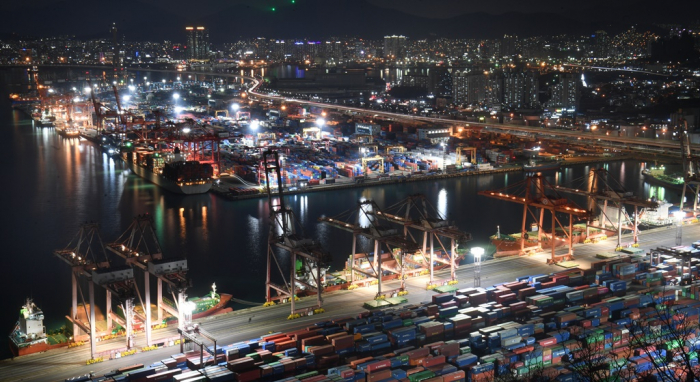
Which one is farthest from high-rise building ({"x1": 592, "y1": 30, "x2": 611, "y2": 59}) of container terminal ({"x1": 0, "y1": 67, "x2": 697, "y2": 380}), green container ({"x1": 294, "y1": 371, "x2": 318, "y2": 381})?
green container ({"x1": 294, "y1": 371, "x2": 318, "y2": 381})

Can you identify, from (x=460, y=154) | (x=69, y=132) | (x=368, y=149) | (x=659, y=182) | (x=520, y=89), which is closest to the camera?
(x=659, y=182)

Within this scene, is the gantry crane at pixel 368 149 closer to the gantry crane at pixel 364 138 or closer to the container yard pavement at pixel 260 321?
the gantry crane at pixel 364 138

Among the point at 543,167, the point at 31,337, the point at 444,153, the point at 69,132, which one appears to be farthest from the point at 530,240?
the point at 69,132

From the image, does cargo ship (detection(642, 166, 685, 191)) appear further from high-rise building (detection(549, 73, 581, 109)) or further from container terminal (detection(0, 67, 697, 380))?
high-rise building (detection(549, 73, 581, 109))

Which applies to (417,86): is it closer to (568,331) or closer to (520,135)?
A: (520,135)

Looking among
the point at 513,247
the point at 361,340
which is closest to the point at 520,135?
the point at 513,247

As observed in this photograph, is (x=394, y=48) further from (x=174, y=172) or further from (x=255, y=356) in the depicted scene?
(x=255, y=356)
